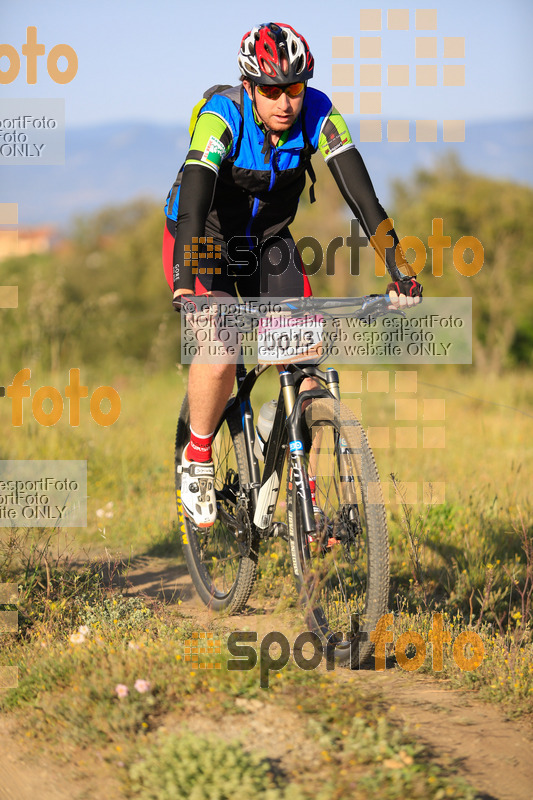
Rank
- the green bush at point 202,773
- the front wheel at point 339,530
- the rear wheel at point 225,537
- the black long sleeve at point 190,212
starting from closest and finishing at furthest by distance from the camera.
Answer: the green bush at point 202,773
the front wheel at point 339,530
the black long sleeve at point 190,212
the rear wheel at point 225,537

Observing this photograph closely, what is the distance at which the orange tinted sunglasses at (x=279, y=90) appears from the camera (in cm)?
359

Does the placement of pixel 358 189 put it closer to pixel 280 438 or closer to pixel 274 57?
pixel 274 57

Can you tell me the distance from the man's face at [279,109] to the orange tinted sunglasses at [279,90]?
12 millimetres

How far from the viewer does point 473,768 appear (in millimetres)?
2588

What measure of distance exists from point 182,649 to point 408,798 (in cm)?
113

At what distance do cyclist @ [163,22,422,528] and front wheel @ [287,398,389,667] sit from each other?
0.63 m

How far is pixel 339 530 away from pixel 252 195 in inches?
66.8

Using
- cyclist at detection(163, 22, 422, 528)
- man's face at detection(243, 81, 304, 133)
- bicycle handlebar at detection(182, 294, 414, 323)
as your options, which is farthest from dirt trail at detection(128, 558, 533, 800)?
man's face at detection(243, 81, 304, 133)

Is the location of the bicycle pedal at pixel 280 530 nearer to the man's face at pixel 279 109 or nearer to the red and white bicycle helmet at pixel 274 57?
the man's face at pixel 279 109

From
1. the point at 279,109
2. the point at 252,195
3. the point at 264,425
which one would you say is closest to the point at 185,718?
the point at 264,425

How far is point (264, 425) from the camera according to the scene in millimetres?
3928

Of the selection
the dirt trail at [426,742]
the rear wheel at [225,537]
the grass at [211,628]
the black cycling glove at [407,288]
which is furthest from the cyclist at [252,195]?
the dirt trail at [426,742]

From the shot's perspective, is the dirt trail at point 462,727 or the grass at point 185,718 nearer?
the grass at point 185,718

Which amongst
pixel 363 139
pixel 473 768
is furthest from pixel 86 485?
pixel 363 139
